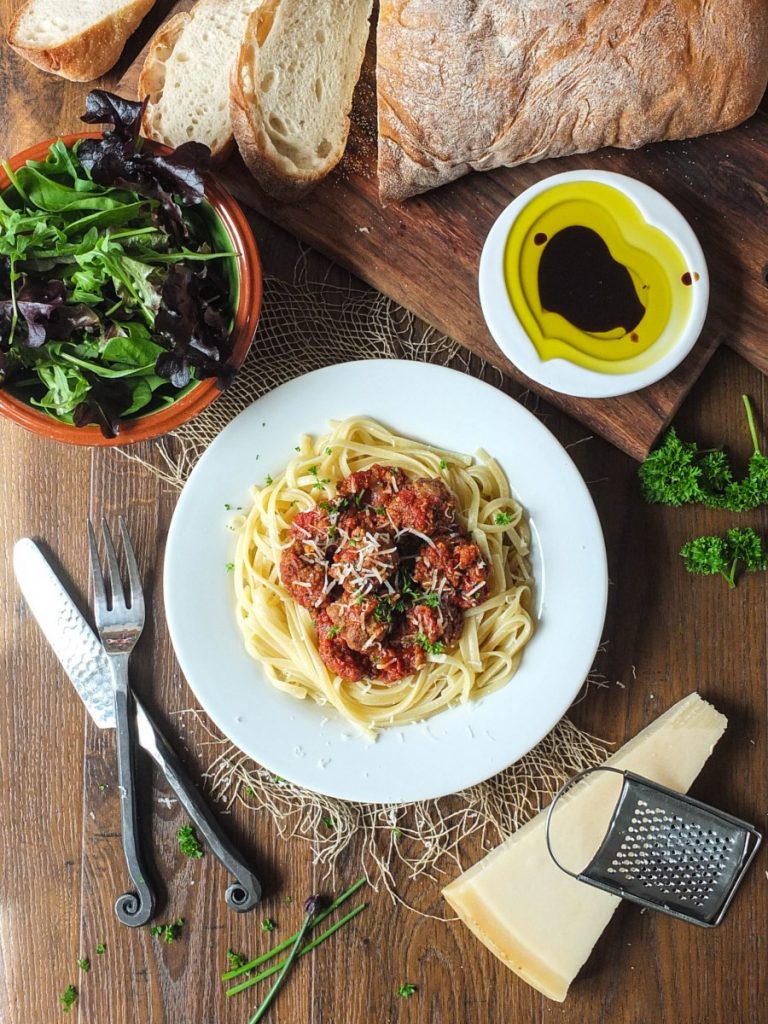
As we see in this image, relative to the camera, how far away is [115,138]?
2.52 metres

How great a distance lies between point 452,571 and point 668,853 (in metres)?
1.21

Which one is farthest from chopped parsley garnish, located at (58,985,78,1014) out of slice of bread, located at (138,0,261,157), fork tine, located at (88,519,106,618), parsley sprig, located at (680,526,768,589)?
slice of bread, located at (138,0,261,157)

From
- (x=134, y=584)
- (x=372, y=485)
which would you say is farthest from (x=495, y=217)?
(x=134, y=584)

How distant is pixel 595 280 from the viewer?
9.13 ft

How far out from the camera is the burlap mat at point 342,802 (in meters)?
3.09

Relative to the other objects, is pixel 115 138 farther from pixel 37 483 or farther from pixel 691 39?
pixel 691 39

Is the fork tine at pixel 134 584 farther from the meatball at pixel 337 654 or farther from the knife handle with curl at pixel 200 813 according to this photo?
the meatball at pixel 337 654

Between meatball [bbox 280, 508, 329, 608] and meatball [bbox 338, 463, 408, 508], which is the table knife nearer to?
meatball [bbox 280, 508, 329, 608]

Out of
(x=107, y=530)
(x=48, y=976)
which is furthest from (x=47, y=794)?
(x=107, y=530)

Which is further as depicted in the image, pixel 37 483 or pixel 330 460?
pixel 37 483

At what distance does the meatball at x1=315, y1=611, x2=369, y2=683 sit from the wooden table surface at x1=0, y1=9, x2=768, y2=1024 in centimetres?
66

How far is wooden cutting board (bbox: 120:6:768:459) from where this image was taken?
9.55ft

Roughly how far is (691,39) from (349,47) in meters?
1.12

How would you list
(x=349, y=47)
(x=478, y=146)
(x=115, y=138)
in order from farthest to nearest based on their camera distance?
(x=349, y=47) → (x=478, y=146) → (x=115, y=138)
